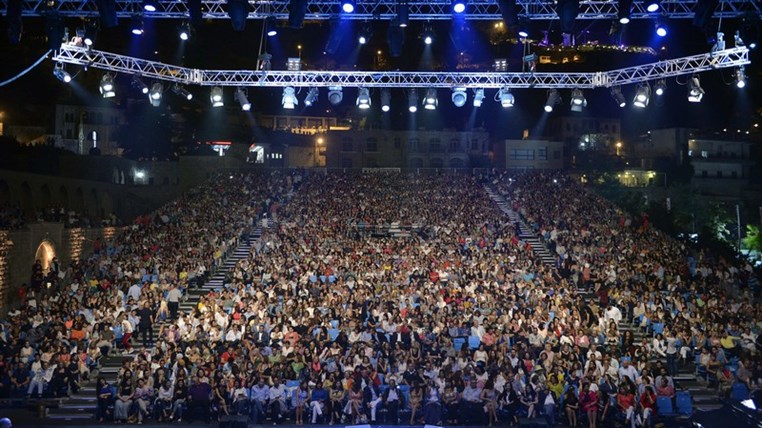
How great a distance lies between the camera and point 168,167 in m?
40.1

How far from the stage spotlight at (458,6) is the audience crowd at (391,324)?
6.53 metres

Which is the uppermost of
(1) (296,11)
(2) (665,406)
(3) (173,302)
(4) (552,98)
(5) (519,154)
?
(5) (519,154)

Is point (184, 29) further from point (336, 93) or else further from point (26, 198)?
point (26, 198)

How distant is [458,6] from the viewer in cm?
1387

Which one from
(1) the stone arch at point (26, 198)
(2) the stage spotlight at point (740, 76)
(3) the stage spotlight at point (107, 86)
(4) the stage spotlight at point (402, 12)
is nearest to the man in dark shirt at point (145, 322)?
(3) the stage spotlight at point (107, 86)

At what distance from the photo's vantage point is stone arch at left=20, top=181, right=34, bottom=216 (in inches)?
984

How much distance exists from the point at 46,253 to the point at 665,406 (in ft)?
60.1

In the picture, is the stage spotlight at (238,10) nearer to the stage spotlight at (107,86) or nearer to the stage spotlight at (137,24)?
the stage spotlight at (137,24)

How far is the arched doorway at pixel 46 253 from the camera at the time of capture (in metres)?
22.1

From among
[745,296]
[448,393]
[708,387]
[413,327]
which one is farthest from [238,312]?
[745,296]

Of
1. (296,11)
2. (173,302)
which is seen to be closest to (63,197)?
(173,302)

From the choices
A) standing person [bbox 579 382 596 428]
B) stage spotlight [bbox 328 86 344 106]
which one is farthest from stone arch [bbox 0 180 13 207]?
standing person [bbox 579 382 596 428]

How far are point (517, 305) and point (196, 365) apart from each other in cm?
760

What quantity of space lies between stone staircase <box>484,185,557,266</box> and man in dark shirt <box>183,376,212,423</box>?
520 inches
